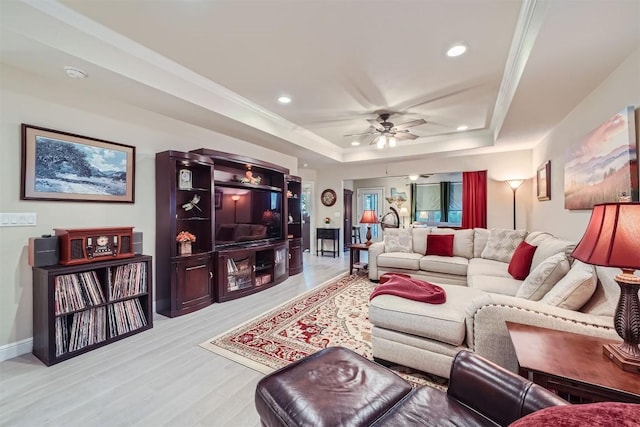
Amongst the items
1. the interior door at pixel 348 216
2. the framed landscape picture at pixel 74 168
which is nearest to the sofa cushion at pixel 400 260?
the framed landscape picture at pixel 74 168

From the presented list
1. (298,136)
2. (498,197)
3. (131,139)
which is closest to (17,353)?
(131,139)

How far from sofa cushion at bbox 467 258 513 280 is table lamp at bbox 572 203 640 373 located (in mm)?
2152

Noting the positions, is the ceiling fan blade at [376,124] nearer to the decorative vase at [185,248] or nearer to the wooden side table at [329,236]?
the decorative vase at [185,248]

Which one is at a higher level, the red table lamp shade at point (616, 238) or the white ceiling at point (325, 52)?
the white ceiling at point (325, 52)

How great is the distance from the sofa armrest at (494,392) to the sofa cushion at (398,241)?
3.65 meters

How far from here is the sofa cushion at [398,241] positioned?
189 inches

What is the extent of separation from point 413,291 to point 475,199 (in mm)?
4455

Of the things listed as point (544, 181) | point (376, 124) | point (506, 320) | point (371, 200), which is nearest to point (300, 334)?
point (506, 320)

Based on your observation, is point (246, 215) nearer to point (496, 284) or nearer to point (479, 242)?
point (496, 284)

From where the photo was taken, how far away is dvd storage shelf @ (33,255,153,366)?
219 cm

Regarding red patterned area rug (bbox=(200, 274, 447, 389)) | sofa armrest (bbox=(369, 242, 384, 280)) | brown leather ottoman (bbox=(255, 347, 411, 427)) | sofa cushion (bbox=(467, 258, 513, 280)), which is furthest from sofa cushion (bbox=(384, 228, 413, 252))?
brown leather ottoman (bbox=(255, 347, 411, 427))

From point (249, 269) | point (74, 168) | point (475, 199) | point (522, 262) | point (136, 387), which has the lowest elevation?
point (136, 387)

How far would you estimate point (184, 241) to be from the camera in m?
3.33

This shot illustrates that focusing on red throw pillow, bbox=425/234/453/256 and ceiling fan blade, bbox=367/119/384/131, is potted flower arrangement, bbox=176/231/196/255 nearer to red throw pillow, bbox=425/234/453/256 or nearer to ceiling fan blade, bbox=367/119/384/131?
ceiling fan blade, bbox=367/119/384/131
